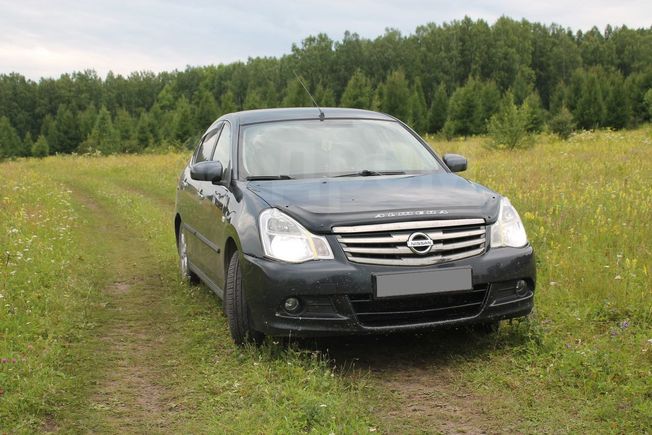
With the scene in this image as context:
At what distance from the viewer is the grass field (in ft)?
12.2

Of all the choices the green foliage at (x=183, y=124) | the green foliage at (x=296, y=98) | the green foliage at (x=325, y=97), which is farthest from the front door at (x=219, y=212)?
the green foliage at (x=325, y=97)

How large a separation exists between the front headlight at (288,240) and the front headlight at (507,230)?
1123mm

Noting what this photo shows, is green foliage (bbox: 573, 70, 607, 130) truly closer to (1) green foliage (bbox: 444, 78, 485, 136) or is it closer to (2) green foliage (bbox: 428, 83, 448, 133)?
(1) green foliage (bbox: 444, 78, 485, 136)

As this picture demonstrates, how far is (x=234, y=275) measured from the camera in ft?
16.1

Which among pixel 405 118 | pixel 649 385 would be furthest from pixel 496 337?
pixel 405 118

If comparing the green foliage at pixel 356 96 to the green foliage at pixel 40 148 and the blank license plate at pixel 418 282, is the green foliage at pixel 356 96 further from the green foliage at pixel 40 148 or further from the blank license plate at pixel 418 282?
the blank license plate at pixel 418 282

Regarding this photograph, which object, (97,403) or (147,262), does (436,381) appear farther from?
(147,262)

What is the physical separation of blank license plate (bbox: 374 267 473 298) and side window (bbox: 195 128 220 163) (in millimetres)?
3091

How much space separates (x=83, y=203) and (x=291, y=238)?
13731mm

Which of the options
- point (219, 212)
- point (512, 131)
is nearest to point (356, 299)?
point (219, 212)

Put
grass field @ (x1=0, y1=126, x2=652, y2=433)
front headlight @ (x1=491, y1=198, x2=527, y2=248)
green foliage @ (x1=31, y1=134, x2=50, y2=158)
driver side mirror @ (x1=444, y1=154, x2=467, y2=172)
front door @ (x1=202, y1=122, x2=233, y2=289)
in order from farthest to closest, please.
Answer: green foliage @ (x1=31, y1=134, x2=50, y2=158)
driver side mirror @ (x1=444, y1=154, x2=467, y2=172)
front door @ (x1=202, y1=122, x2=233, y2=289)
front headlight @ (x1=491, y1=198, x2=527, y2=248)
grass field @ (x1=0, y1=126, x2=652, y2=433)

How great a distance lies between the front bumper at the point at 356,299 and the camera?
4.25 metres

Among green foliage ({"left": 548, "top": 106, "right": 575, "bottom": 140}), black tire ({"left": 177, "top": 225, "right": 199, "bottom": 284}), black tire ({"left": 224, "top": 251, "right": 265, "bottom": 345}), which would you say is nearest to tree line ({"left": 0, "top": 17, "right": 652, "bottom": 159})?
green foliage ({"left": 548, "top": 106, "right": 575, "bottom": 140})

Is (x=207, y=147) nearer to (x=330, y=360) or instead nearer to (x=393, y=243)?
(x=330, y=360)
